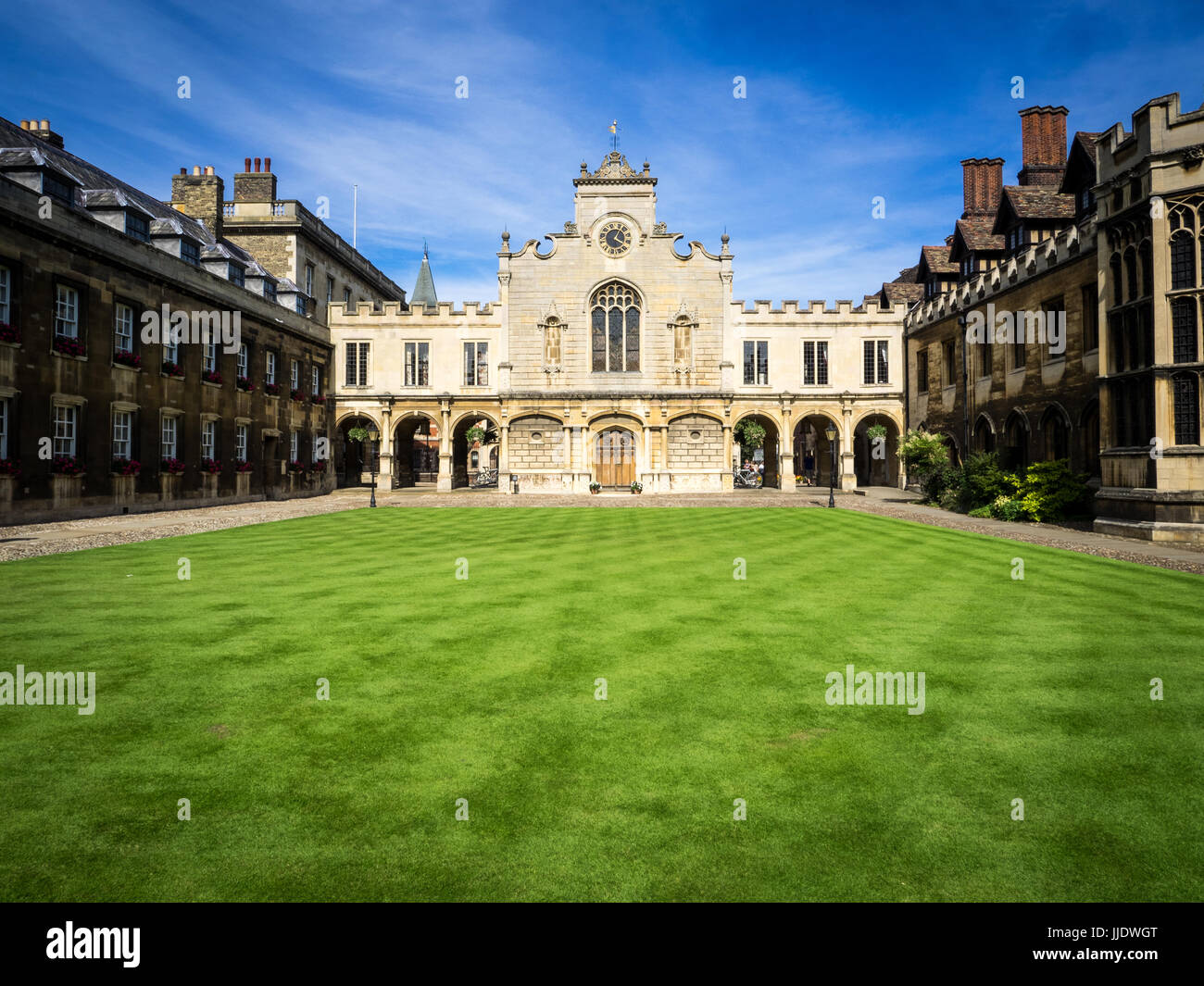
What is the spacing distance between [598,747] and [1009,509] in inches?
866

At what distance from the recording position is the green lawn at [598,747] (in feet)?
10.6

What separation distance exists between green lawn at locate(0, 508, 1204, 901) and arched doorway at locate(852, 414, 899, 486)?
34.3 m

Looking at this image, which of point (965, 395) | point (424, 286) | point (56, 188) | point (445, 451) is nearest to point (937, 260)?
point (965, 395)

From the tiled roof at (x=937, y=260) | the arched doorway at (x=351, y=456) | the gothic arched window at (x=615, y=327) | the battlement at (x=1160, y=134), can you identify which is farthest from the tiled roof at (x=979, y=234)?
the arched doorway at (x=351, y=456)

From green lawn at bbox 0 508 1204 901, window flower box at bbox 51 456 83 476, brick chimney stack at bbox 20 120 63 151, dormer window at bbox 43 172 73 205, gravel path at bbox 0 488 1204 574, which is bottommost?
green lawn at bbox 0 508 1204 901

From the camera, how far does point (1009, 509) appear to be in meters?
22.2

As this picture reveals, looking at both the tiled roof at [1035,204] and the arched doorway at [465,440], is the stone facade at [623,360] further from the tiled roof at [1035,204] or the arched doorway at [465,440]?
the tiled roof at [1035,204]

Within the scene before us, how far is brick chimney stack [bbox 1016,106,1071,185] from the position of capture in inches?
1262

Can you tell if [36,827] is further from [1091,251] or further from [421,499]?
[421,499]

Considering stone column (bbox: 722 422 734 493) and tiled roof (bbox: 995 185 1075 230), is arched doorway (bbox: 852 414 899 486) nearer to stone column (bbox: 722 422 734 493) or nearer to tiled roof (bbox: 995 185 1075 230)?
stone column (bbox: 722 422 734 493)

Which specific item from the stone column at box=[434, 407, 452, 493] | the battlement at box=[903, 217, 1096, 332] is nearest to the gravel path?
the stone column at box=[434, 407, 452, 493]

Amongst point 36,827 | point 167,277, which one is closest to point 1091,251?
point 36,827

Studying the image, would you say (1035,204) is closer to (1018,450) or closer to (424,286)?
(1018,450)

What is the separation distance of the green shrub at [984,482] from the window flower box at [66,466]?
29.8 m
